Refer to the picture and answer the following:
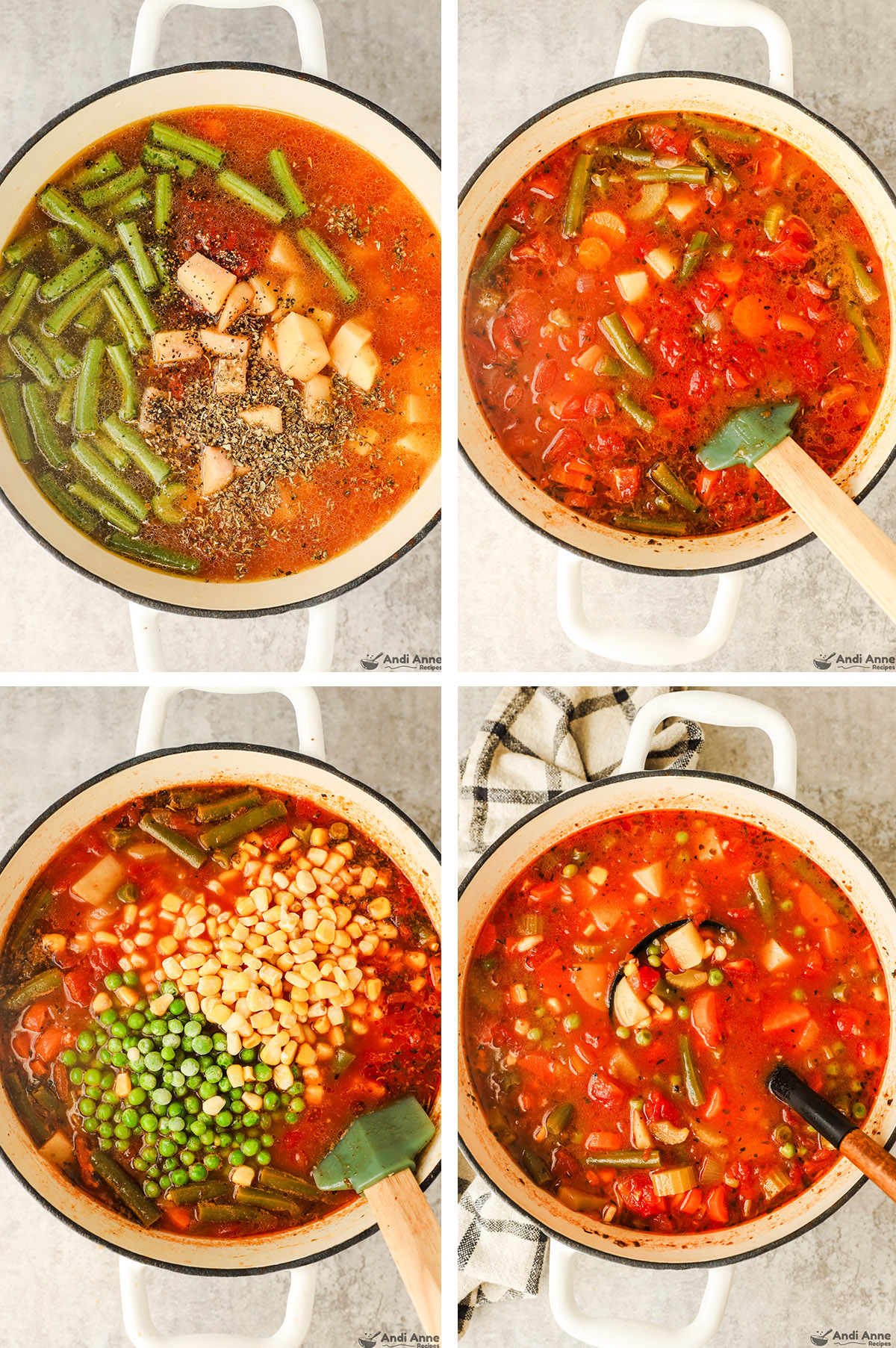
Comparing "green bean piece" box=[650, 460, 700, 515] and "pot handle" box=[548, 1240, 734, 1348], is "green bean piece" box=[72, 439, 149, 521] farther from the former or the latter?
"pot handle" box=[548, 1240, 734, 1348]

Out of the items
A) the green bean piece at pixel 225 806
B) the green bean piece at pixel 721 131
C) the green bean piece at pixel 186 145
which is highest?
the green bean piece at pixel 721 131

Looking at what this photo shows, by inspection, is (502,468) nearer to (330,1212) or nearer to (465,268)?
(465,268)

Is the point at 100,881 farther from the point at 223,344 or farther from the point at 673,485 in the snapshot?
the point at 673,485

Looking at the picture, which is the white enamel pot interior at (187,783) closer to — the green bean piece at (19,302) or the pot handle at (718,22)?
the green bean piece at (19,302)

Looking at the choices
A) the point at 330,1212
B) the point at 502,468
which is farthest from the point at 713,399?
the point at 330,1212

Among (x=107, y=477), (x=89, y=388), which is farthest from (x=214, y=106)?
(x=107, y=477)

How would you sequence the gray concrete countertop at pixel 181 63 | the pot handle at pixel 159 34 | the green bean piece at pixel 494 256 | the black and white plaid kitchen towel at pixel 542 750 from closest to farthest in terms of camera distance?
the pot handle at pixel 159 34, the green bean piece at pixel 494 256, the gray concrete countertop at pixel 181 63, the black and white plaid kitchen towel at pixel 542 750

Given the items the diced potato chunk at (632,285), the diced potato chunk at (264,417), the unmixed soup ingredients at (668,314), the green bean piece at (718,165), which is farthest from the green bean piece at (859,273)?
the diced potato chunk at (264,417)
